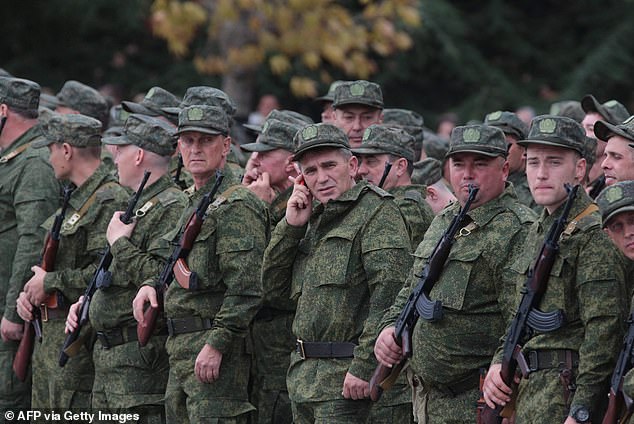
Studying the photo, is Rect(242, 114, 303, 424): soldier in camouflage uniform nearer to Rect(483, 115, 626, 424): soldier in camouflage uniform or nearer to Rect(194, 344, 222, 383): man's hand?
Rect(194, 344, 222, 383): man's hand

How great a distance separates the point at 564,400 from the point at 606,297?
503 mm

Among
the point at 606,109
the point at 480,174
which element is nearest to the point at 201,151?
the point at 480,174

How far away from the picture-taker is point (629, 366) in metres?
5.65

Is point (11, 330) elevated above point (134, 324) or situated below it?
above

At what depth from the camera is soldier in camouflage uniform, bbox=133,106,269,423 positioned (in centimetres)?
766

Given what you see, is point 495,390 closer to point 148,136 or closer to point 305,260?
point 305,260

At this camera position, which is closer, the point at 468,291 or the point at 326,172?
the point at 468,291

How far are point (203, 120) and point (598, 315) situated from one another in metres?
3.04

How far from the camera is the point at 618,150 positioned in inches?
264

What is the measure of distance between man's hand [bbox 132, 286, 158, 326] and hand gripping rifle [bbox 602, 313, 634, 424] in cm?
311

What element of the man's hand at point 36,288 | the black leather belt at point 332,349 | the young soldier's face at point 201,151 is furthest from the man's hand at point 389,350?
the man's hand at point 36,288

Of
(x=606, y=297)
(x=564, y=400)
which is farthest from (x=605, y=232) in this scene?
(x=564, y=400)

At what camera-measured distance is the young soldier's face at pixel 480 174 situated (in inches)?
266

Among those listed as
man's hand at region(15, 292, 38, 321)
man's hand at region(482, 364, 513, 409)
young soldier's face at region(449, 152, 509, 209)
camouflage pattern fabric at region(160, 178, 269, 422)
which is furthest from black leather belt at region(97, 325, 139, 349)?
man's hand at region(482, 364, 513, 409)
